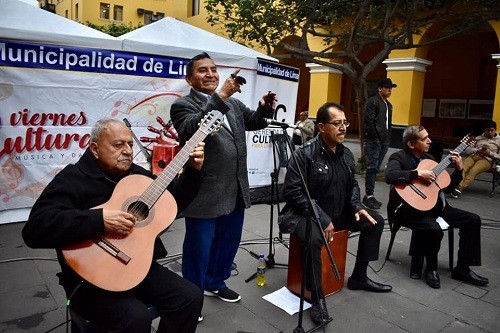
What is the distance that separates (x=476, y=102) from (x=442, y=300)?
43.0 ft

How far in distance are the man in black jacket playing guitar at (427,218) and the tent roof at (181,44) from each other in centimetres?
263

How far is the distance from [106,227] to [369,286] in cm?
237

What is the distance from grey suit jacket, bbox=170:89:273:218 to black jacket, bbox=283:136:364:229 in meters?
0.40

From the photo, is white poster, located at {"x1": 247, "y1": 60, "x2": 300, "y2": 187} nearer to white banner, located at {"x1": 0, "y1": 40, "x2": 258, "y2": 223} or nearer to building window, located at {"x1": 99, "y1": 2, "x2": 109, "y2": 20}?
white banner, located at {"x1": 0, "y1": 40, "x2": 258, "y2": 223}

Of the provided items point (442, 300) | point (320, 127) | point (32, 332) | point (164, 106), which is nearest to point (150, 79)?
point (164, 106)

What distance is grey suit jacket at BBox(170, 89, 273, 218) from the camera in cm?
277

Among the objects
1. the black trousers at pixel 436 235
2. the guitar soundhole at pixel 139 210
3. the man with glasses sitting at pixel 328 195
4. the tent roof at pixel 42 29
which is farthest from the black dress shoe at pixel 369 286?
the tent roof at pixel 42 29

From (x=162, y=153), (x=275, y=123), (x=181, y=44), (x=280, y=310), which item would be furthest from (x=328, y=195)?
(x=181, y=44)

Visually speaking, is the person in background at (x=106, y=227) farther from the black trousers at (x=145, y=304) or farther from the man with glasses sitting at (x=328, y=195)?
the man with glasses sitting at (x=328, y=195)

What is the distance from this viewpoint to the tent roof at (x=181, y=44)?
16.5 ft

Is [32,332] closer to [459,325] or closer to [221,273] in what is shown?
[221,273]

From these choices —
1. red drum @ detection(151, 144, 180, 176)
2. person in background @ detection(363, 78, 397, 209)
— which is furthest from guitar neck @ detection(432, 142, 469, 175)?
red drum @ detection(151, 144, 180, 176)

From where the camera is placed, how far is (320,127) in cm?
329

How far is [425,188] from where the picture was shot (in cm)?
375
